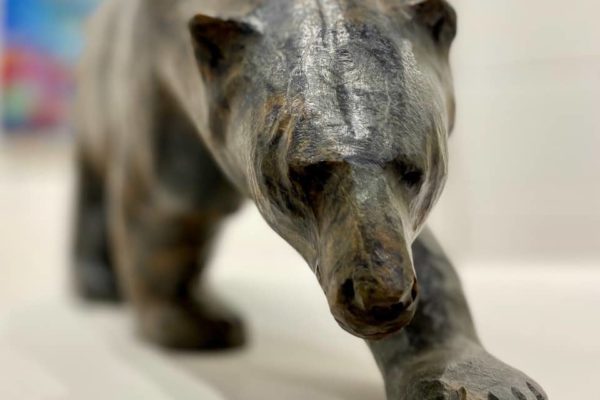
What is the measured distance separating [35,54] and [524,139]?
1.52 metres

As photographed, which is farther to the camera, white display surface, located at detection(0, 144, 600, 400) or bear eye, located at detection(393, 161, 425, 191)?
white display surface, located at detection(0, 144, 600, 400)

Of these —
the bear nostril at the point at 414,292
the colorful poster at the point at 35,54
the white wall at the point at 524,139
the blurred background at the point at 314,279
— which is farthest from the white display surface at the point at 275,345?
the colorful poster at the point at 35,54

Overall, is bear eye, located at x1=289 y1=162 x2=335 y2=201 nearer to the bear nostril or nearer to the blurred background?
the bear nostril

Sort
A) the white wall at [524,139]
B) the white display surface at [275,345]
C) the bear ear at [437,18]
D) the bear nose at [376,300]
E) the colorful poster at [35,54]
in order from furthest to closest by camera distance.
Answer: the colorful poster at [35,54]
the white wall at [524,139]
the white display surface at [275,345]
the bear ear at [437,18]
the bear nose at [376,300]

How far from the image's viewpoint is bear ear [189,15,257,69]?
78cm

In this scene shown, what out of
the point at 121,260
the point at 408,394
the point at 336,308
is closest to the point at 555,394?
the point at 408,394

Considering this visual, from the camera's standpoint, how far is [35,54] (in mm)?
2596

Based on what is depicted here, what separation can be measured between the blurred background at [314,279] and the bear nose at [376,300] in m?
0.27

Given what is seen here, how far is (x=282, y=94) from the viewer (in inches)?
27.4

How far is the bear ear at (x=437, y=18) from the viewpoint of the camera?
0.76 m

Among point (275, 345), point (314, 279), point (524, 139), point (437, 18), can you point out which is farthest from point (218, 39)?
point (524, 139)

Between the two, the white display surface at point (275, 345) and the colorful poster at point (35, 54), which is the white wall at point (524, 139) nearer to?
the white display surface at point (275, 345)

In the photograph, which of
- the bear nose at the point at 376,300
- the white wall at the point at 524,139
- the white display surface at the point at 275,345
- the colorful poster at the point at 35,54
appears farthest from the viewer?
the colorful poster at the point at 35,54

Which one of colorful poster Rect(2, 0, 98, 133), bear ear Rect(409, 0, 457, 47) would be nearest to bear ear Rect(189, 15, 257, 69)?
bear ear Rect(409, 0, 457, 47)
